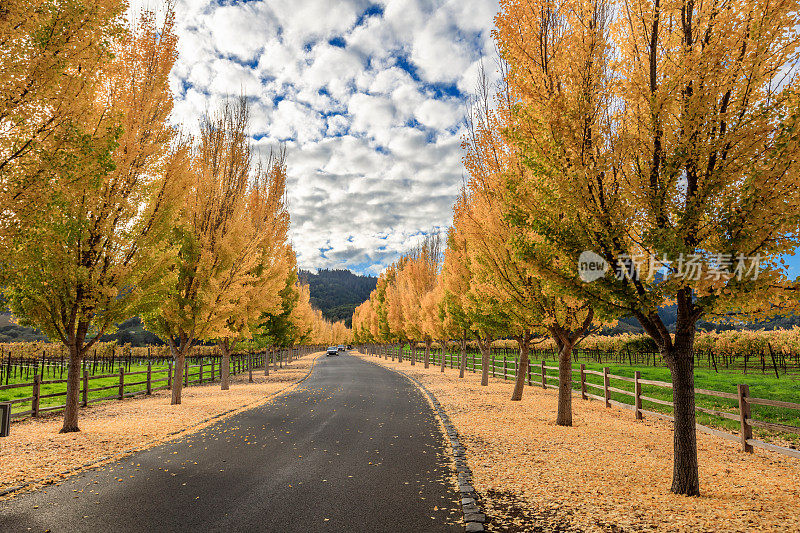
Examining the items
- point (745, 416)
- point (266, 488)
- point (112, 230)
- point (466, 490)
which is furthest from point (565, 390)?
point (112, 230)

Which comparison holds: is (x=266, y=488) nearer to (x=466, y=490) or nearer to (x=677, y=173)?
(x=466, y=490)

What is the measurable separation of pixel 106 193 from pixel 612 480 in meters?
12.8

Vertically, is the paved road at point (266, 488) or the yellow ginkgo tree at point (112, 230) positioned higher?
the yellow ginkgo tree at point (112, 230)

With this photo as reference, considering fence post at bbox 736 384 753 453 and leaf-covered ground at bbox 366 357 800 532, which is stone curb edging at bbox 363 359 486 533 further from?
fence post at bbox 736 384 753 453

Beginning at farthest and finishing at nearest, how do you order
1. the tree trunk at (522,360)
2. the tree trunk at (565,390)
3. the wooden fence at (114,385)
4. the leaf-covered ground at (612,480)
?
the tree trunk at (522,360) → the wooden fence at (114,385) → the tree trunk at (565,390) → the leaf-covered ground at (612,480)

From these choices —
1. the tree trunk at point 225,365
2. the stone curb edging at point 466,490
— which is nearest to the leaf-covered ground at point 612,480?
the stone curb edging at point 466,490

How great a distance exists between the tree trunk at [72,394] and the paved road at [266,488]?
3410 mm

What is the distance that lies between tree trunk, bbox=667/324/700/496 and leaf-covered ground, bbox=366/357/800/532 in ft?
1.04

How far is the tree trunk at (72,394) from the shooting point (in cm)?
1049

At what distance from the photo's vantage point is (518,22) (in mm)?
9383

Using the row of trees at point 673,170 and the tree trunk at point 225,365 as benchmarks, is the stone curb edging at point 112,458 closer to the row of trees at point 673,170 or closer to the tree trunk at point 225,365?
the tree trunk at point 225,365

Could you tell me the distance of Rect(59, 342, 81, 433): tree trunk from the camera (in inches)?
413

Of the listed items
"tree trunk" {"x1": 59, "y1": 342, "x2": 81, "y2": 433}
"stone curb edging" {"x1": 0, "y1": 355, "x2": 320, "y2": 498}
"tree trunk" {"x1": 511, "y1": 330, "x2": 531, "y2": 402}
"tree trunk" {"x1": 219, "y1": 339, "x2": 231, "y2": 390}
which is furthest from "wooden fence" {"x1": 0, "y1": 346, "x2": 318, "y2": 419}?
"tree trunk" {"x1": 511, "y1": 330, "x2": 531, "y2": 402}

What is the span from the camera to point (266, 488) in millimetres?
6250
